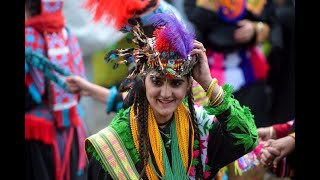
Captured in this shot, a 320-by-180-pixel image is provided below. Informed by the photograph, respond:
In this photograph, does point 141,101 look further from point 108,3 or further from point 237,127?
point 108,3

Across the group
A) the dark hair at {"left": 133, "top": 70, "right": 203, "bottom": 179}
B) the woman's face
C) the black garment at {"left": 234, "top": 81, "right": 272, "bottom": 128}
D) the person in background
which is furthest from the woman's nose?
the black garment at {"left": 234, "top": 81, "right": 272, "bottom": 128}

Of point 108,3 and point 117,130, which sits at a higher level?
point 108,3

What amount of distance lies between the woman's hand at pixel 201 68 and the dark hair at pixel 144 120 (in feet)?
0.17

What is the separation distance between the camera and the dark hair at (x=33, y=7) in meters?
6.77

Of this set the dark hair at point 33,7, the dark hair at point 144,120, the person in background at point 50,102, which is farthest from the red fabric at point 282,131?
the dark hair at point 33,7

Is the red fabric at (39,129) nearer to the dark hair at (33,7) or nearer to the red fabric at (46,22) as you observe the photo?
the red fabric at (46,22)

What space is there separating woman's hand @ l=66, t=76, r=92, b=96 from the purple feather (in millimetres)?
1911

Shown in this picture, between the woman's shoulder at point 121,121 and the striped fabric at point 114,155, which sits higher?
the woman's shoulder at point 121,121
